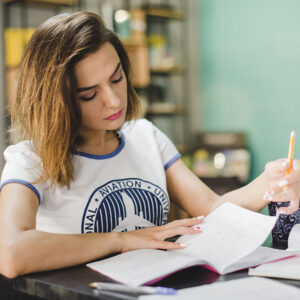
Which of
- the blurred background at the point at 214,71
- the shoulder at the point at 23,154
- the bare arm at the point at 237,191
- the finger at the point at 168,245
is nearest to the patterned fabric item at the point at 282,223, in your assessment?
the bare arm at the point at 237,191

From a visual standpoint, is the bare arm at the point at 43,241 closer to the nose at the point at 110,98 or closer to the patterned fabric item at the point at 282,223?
the patterned fabric item at the point at 282,223

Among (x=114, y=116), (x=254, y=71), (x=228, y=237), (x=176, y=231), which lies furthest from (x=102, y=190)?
(x=254, y=71)

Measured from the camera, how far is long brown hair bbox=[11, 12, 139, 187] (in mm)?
1409

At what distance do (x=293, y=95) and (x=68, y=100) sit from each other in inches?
147

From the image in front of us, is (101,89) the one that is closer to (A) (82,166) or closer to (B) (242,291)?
(A) (82,166)

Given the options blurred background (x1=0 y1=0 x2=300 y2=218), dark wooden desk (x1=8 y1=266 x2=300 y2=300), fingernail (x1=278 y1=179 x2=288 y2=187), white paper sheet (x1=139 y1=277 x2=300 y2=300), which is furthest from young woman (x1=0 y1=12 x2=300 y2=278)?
blurred background (x1=0 y1=0 x2=300 y2=218)

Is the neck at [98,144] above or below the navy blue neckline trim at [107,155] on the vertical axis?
above

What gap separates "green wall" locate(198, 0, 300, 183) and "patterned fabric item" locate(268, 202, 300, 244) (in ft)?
10.7

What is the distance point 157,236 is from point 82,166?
40 centimetres

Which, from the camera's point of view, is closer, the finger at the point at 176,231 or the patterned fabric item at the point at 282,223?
the finger at the point at 176,231

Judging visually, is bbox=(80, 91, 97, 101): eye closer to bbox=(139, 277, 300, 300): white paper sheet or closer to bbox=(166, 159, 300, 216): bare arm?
bbox=(166, 159, 300, 216): bare arm

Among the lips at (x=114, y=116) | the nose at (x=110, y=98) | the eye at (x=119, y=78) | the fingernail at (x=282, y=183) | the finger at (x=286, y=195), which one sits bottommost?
the finger at (x=286, y=195)

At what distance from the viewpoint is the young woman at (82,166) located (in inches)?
50.1

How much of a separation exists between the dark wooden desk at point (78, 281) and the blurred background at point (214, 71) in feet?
10.8
